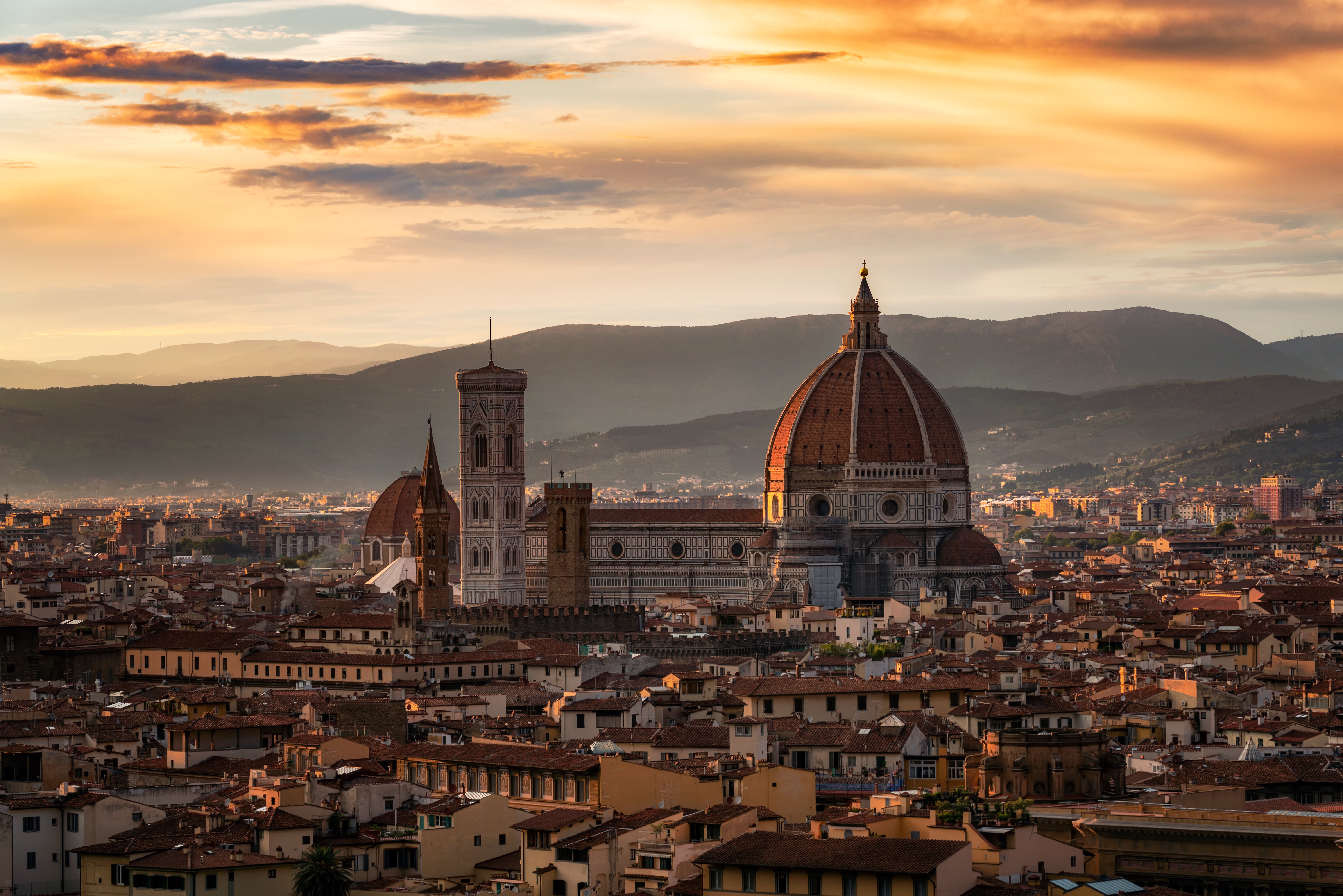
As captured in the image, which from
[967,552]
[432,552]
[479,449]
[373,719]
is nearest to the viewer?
[373,719]

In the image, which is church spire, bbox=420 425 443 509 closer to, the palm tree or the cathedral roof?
the cathedral roof

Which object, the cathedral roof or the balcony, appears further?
the cathedral roof

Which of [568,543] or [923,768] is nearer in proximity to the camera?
[923,768]

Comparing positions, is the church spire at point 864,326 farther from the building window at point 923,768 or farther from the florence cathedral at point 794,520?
the building window at point 923,768

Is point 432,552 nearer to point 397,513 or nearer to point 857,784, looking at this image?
point 397,513

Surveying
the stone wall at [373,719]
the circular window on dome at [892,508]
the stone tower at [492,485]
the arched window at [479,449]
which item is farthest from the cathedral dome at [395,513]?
the stone wall at [373,719]

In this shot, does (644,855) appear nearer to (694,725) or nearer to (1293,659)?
(694,725)

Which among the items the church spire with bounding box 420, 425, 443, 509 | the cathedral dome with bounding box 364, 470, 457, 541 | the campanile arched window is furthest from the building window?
the cathedral dome with bounding box 364, 470, 457, 541

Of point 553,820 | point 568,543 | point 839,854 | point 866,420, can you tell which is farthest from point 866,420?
point 839,854
